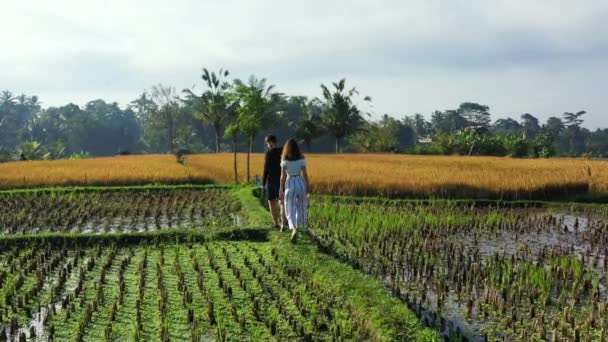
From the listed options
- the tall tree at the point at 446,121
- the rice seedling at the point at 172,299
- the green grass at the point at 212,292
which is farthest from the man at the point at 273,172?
the tall tree at the point at 446,121

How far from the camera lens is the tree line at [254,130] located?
2134 centimetres

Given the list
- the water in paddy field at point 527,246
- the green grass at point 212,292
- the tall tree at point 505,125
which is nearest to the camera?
the green grass at point 212,292

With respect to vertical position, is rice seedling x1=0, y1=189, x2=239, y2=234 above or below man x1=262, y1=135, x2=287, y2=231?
below

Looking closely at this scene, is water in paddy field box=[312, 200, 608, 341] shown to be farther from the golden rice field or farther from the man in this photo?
the golden rice field

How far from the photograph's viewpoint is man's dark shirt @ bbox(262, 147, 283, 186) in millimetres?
9367

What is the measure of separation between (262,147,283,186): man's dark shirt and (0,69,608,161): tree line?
10333 millimetres

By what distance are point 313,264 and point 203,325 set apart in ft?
6.84

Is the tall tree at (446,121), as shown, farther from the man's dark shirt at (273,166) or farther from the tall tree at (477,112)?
the man's dark shirt at (273,166)

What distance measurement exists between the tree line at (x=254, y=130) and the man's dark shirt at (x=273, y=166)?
1033cm

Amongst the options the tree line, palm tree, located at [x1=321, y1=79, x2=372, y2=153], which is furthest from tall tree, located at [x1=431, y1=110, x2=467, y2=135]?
palm tree, located at [x1=321, y1=79, x2=372, y2=153]

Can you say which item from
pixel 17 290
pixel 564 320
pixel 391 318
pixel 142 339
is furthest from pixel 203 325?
pixel 564 320

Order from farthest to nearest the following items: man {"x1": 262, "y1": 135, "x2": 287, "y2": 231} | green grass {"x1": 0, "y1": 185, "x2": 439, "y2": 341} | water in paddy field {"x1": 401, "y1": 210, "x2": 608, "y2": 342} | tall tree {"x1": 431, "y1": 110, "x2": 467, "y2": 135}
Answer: tall tree {"x1": 431, "y1": 110, "x2": 467, "y2": 135}, man {"x1": 262, "y1": 135, "x2": 287, "y2": 231}, water in paddy field {"x1": 401, "y1": 210, "x2": 608, "y2": 342}, green grass {"x1": 0, "y1": 185, "x2": 439, "y2": 341}

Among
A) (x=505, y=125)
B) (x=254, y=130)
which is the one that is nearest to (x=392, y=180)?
(x=254, y=130)

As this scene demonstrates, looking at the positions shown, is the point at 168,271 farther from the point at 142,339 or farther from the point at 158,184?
the point at 158,184
